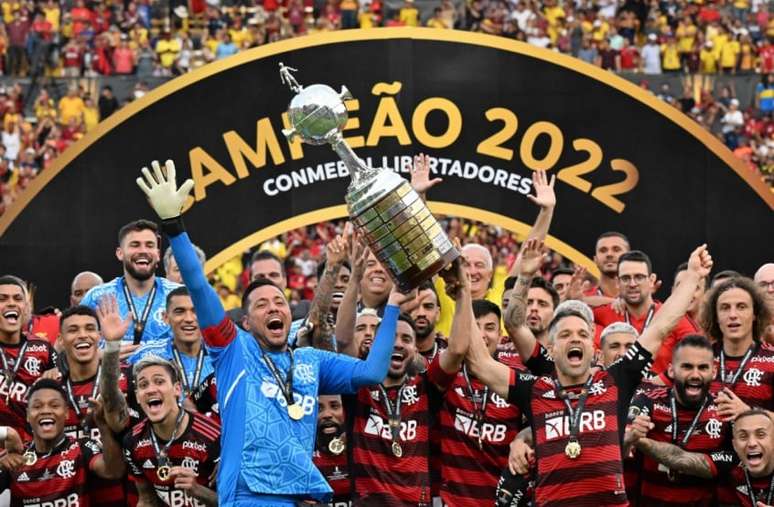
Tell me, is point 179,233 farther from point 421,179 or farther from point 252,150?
point 252,150

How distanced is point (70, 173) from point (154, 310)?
2505 mm

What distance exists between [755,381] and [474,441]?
1.49 m

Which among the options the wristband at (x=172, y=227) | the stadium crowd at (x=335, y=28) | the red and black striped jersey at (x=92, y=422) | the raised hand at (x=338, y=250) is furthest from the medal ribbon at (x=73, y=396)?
the stadium crowd at (x=335, y=28)

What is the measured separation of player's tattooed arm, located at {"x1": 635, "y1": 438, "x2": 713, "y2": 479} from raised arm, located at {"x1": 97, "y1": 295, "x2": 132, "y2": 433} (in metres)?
2.60

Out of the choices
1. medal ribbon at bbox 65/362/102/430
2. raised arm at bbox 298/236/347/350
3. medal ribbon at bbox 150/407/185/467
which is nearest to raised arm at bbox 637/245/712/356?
raised arm at bbox 298/236/347/350

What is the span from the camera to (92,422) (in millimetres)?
9844

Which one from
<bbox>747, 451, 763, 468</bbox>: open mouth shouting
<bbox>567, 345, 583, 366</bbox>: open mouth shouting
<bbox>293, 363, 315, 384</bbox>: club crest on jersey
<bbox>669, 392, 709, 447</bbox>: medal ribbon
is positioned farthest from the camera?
<bbox>669, 392, 709, 447</bbox>: medal ribbon

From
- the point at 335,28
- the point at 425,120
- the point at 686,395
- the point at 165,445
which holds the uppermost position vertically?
the point at 335,28

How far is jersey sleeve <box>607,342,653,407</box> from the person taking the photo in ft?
28.8

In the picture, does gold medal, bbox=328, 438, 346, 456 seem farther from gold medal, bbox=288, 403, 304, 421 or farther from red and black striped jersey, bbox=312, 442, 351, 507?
gold medal, bbox=288, 403, 304, 421

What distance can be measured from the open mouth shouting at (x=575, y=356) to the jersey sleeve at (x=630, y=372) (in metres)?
0.18

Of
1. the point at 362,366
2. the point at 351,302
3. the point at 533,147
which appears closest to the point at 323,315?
the point at 351,302

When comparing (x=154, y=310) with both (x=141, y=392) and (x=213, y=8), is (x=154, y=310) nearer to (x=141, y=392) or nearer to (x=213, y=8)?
(x=141, y=392)

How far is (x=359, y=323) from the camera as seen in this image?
9.50 m
